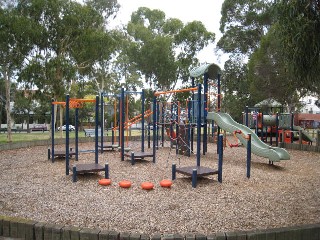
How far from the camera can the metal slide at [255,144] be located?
9.89 metres

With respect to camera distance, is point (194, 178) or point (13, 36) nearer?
point (194, 178)

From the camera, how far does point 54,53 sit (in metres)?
21.2

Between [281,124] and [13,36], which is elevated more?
[13,36]

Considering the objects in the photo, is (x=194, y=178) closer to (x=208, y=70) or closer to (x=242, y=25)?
(x=208, y=70)

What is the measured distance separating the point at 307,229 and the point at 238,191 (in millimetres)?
3023

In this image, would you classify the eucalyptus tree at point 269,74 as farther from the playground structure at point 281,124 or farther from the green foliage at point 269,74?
the playground structure at point 281,124

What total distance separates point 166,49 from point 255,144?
2735cm

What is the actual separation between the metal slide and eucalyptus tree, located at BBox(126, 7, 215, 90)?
A: 84.8ft

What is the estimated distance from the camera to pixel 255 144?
10.8 m

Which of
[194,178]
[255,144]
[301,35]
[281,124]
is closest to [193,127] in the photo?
[255,144]

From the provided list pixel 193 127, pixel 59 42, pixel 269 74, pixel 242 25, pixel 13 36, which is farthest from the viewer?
pixel 242 25

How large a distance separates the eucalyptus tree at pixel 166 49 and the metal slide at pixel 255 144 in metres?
25.8

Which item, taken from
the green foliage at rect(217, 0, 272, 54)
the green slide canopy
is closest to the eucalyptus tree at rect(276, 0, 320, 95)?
the green slide canopy

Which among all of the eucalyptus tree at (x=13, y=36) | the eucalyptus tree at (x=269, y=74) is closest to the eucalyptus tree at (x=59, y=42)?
the eucalyptus tree at (x=13, y=36)
